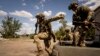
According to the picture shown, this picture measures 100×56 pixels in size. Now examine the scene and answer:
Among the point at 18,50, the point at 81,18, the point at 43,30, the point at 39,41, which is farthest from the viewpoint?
the point at 18,50

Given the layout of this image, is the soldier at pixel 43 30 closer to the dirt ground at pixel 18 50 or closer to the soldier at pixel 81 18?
the soldier at pixel 81 18

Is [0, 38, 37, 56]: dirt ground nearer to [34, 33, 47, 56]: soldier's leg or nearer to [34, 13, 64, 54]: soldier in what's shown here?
[34, 13, 64, 54]: soldier

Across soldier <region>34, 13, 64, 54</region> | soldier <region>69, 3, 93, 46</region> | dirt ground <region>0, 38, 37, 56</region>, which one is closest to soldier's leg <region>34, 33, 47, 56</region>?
soldier <region>34, 13, 64, 54</region>

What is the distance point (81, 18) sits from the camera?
5168 millimetres

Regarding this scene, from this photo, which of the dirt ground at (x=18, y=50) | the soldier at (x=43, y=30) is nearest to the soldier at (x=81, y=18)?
the soldier at (x=43, y=30)

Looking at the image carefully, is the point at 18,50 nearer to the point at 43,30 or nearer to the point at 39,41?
the point at 43,30

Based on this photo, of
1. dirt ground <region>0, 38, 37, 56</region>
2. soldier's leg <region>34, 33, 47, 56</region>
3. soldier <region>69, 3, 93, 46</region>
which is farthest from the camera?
dirt ground <region>0, 38, 37, 56</region>

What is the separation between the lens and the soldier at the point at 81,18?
4.96m

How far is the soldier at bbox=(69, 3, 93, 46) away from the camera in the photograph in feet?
16.3

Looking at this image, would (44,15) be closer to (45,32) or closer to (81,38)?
(45,32)

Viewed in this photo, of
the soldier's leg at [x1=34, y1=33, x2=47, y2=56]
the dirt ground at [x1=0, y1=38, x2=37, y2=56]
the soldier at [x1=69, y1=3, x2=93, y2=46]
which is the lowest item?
the dirt ground at [x1=0, y1=38, x2=37, y2=56]

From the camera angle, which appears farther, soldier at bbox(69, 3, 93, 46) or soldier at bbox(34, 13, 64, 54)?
soldier at bbox(34, 13, 64, 54)

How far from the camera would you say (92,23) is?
484 centimetres

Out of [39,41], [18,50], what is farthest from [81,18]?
[18,50]
